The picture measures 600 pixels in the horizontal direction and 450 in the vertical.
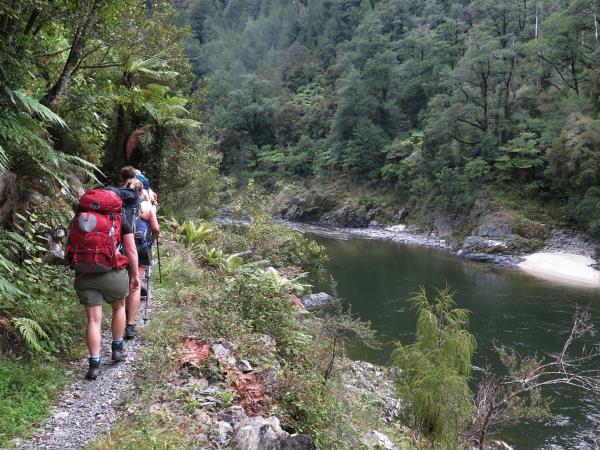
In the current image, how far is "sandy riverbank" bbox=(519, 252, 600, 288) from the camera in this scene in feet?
72.4

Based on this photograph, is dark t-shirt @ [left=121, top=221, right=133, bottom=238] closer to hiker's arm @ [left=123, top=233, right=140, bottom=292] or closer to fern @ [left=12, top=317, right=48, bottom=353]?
hiker's arm @ [left=123, top=233, right=140, bottom=292]

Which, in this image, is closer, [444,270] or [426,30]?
[444,270]

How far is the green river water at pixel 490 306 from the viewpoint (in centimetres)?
920

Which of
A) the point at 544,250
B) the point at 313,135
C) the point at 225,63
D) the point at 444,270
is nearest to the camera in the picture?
the point at 444,270

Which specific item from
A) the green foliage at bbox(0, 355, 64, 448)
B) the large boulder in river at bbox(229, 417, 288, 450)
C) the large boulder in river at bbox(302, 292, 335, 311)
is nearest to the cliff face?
the large boulder in river at bbox(302, 292, 335, 311)

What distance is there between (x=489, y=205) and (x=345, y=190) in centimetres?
1656

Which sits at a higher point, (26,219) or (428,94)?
(428,94)

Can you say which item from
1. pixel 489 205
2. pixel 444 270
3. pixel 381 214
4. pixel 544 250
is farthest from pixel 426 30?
pixel 444 270

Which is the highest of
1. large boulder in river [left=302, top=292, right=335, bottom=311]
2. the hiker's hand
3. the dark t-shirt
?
the dark t-shirt

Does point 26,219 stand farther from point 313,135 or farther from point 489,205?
point 313,135

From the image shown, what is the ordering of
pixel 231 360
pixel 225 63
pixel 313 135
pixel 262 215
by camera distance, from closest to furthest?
pixel 231 360 < pixel 262 215 < pixel 313 135 < pixel 225 63

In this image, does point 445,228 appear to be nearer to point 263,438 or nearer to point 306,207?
point 306,207

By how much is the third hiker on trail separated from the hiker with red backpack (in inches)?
25.7

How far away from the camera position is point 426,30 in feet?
197
